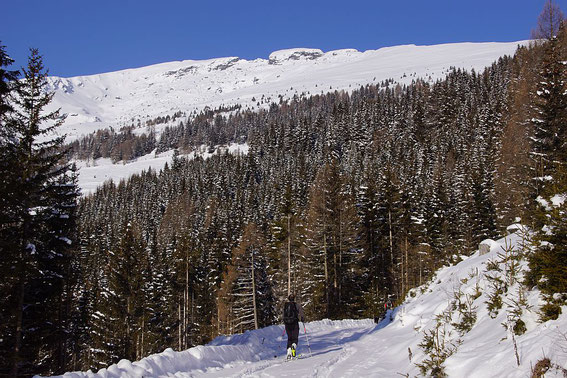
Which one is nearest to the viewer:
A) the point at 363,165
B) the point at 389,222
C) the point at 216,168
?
the point at 389,222

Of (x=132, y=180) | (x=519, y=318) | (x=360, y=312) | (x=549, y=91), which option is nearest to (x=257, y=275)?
(x=360, y=312)

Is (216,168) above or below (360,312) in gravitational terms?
above

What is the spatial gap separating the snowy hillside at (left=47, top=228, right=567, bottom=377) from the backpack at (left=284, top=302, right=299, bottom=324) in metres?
1.17

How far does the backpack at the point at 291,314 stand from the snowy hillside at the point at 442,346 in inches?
46.2

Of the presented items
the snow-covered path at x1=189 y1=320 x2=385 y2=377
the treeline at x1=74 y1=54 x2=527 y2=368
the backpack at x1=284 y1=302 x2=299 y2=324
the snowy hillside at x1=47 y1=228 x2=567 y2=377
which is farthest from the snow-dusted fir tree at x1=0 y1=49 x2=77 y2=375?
the treeline at x1=74 y1=54 x2=527 y2=368

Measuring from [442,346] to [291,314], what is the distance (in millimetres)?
5978

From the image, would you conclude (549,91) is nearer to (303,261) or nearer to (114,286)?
(303,261)

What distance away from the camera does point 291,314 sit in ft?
38.9

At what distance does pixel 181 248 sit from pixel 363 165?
6101 centimetres

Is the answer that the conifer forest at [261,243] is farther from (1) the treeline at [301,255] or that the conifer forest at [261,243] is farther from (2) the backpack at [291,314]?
(2) the backpack at [291,314]

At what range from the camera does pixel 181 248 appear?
42062 mm

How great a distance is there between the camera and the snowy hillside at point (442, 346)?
5.22 m

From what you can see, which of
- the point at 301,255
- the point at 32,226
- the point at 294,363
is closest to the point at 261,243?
the point at 301,255

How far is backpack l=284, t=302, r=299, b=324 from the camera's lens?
1174 cm
